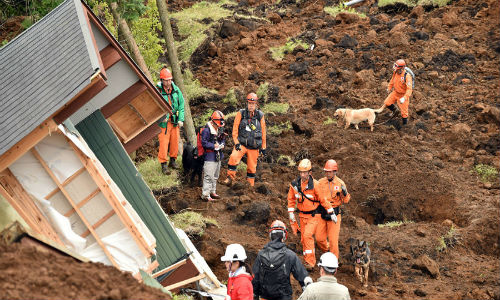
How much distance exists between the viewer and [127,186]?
9836 mm

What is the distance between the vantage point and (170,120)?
14.0m

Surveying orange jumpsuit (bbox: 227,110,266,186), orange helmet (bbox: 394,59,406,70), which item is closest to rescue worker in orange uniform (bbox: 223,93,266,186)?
orange jumpsuit (bbox: 227,110,266,186)

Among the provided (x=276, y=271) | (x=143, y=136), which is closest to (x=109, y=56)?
(x=143, y=136)

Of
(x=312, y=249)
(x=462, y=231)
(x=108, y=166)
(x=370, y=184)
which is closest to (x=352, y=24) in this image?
(x=370, y=184)

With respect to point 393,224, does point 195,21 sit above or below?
above

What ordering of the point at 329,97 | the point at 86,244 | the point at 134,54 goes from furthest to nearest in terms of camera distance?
the point at 329,97
the point at 134,54
the point at 86,244

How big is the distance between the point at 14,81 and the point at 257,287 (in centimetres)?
464

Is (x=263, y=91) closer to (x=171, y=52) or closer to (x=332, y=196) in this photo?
(x=171, y=52)

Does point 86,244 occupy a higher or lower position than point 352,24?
higher

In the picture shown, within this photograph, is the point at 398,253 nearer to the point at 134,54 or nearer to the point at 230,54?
the point at 134,54

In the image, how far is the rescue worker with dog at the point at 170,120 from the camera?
45.1ft

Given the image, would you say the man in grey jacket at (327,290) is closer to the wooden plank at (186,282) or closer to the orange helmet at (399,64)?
the wooden plank at (186,282)

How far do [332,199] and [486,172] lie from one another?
→ 588 centimetres

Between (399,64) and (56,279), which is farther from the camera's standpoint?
(399,64)
